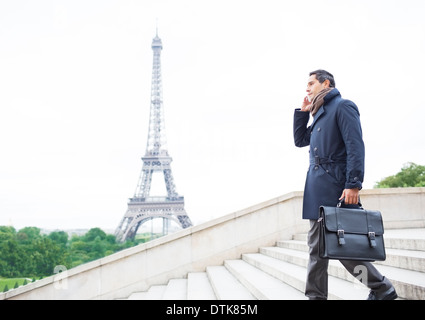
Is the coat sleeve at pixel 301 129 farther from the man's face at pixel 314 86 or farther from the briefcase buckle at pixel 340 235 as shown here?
the briefcase buckle at pixel 340 235

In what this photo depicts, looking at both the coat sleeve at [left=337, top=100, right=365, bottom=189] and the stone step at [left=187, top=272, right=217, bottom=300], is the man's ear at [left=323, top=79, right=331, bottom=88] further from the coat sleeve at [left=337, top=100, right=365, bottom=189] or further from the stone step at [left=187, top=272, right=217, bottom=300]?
the stone step at [left=187, top=272, right=217, bottom=300]

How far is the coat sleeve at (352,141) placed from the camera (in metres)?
2.74

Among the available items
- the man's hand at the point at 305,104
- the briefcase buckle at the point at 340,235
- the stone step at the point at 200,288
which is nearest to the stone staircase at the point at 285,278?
the stone step at the point at 200,288

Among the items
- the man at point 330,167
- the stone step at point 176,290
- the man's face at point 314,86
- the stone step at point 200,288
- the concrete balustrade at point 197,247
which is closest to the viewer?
the man at point 330,167

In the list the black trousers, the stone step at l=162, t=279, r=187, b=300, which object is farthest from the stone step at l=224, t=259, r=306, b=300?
the black trousers

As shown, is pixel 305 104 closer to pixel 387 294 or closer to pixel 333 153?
pixel 333 153

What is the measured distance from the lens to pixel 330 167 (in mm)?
2980

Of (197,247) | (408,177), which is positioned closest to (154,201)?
(408,177)

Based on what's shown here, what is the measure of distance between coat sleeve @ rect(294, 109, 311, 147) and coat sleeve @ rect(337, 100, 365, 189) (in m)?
0.48

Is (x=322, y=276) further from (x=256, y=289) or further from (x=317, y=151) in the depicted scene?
(x=256, y=289)

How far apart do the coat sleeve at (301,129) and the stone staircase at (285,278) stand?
1.43 metres

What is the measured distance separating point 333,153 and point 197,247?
4.97 m
